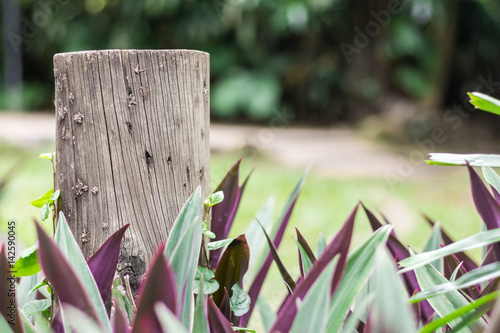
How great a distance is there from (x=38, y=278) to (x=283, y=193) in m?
3.17

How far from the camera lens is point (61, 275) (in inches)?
25.9

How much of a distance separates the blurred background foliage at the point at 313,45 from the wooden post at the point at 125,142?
20.0ft

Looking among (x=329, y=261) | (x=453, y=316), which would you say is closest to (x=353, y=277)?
(x=329, y=261)

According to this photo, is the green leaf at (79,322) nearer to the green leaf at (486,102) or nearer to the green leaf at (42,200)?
the green leaf at (42,200)

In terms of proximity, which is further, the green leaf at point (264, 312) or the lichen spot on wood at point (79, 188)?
the green leaf at point (264, 312)

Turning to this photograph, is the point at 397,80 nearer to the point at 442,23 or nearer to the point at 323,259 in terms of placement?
the point at 442,23

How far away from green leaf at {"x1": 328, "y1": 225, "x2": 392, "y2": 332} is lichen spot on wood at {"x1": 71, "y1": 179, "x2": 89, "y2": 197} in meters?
0.48

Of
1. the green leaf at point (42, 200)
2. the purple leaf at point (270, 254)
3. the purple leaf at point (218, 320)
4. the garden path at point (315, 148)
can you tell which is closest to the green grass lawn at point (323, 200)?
the garden path at point (315, 148)

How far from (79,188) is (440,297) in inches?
25.1

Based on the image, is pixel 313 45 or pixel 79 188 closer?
pixel 79 188

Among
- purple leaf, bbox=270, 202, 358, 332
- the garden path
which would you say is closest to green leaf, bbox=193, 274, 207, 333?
purple leaf, bbox=270, 202, 358, 332

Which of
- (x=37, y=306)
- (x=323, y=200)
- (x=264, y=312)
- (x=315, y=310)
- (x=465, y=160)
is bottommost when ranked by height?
(x=323, y=200)

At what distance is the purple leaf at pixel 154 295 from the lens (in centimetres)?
61

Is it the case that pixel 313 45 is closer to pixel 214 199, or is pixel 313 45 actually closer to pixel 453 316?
pixel 214 199
